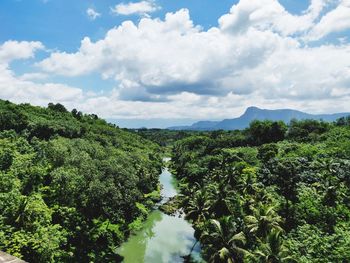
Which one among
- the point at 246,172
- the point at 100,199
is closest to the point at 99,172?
the point at 100,199

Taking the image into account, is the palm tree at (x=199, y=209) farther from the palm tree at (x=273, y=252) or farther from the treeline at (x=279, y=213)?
the palm tree at (x=273, y=252)

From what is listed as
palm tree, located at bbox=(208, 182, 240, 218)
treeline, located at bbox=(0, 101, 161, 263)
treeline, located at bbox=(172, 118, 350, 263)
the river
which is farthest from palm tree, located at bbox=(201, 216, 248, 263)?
treeline, located at bbox=(0, 101, 161, 263)

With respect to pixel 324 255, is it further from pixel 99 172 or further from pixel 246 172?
pixel 246 172

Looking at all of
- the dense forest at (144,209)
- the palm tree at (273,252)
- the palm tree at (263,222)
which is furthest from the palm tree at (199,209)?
the palm tree at (273,252)

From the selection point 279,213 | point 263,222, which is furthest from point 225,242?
point 279,213

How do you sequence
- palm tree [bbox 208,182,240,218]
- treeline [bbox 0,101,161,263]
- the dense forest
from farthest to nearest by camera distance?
palm tree [bbox 208,182,240,218], treeline [bbox 0,101,161,263], the dense forest

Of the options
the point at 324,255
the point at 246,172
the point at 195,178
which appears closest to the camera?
the point at 324,255

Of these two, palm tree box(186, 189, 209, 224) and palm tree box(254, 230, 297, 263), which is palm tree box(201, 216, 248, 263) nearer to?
palm tree box(254, 230, 297, 263)
